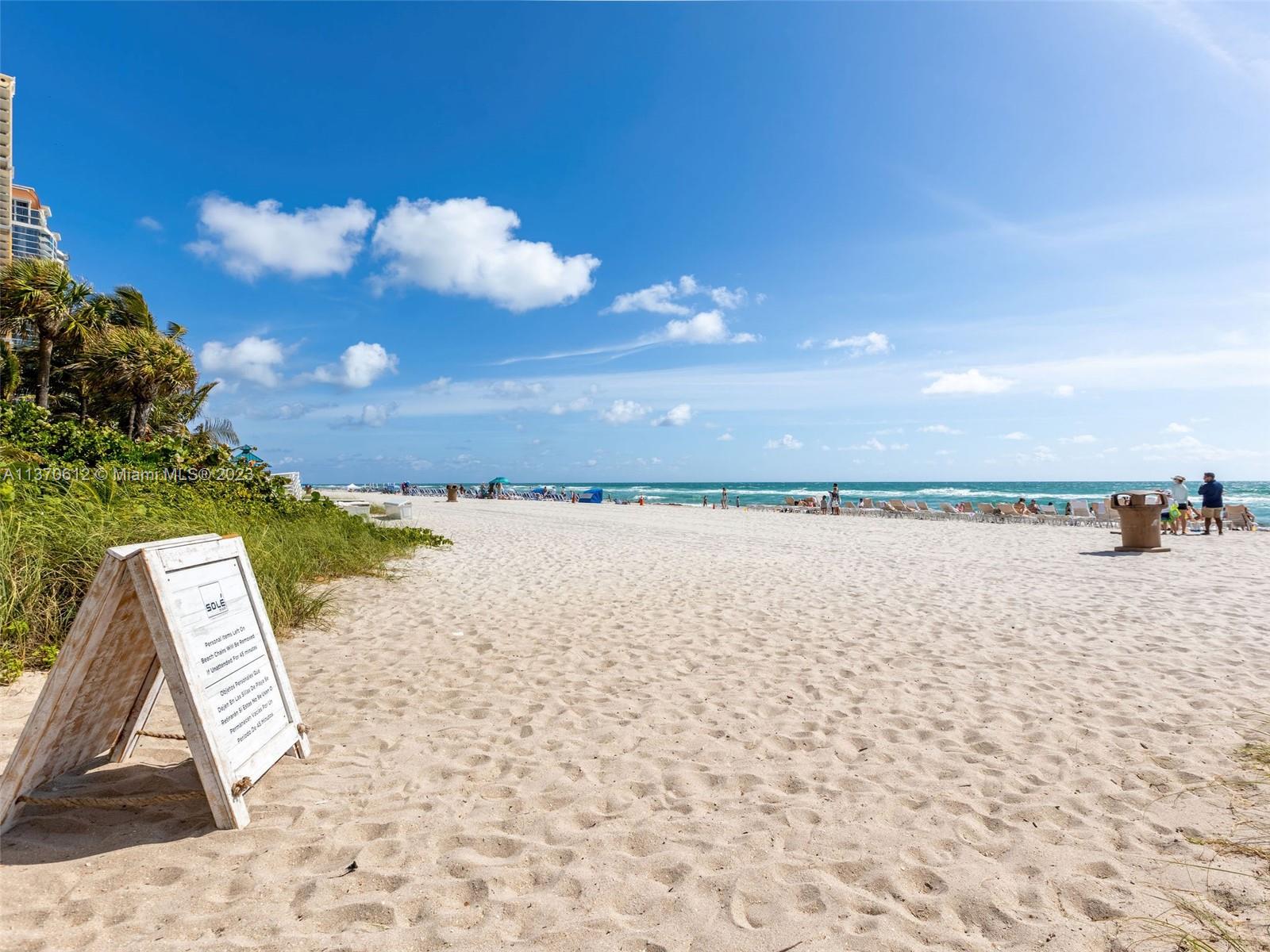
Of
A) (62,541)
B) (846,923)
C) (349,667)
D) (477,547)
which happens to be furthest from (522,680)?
(477,547)

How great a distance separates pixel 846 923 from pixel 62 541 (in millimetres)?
5808

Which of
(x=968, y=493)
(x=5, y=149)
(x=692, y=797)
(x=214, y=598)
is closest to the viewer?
(x=214, y=598)

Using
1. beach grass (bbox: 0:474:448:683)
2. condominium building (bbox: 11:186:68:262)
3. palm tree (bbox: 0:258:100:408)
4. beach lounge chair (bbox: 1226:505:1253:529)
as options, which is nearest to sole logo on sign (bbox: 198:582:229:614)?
beach grass (bbox: 0:474:448:683)

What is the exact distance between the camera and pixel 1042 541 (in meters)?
16.3

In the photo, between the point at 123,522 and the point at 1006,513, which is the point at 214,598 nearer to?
the point at 123,522

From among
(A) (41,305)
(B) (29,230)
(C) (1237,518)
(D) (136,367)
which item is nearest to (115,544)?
(D) (136,367)

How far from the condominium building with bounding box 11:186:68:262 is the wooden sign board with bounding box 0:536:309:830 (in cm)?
5540

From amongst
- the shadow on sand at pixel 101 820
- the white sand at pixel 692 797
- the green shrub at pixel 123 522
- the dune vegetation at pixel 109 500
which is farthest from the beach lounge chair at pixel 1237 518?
the shadow on sand at pixel 101 820

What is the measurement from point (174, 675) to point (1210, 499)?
22.4 metres

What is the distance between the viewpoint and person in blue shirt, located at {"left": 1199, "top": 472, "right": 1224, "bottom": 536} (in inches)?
682

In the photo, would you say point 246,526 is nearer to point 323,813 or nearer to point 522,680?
point 522,680

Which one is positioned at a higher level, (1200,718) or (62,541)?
(62,541)

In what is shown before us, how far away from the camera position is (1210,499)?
1750 cm

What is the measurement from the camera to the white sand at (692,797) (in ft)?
7.67
